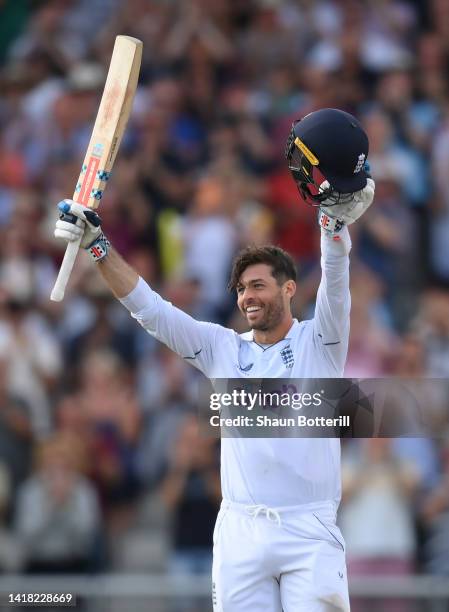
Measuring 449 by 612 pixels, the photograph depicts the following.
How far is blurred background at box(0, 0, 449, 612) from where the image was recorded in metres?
9.30

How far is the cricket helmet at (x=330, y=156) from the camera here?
5.92m

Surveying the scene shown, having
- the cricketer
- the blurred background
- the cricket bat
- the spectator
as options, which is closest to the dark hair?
the cricketer

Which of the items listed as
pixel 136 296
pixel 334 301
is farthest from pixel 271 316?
pixel 136 296

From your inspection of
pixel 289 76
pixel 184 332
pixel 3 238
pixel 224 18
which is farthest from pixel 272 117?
pixel 184 332

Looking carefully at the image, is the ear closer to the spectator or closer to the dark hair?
the dark hair

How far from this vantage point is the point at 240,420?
6.32m

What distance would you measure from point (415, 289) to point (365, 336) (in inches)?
43.9

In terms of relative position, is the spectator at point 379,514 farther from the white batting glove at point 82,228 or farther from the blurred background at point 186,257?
the white batting glove at point 82,228

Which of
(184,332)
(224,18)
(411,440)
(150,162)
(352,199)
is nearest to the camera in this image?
(352,199)

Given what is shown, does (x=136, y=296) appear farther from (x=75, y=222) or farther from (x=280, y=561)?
(x=280, y=561)

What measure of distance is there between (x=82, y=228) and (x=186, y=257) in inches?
185

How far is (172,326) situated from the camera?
250 inches

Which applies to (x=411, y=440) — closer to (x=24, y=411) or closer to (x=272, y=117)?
(x=24, y=411)

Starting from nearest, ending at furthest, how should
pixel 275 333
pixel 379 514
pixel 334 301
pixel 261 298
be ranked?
pixel 334 301 < pixel 261 298 < pixel 275 333 < pixel 379 514
